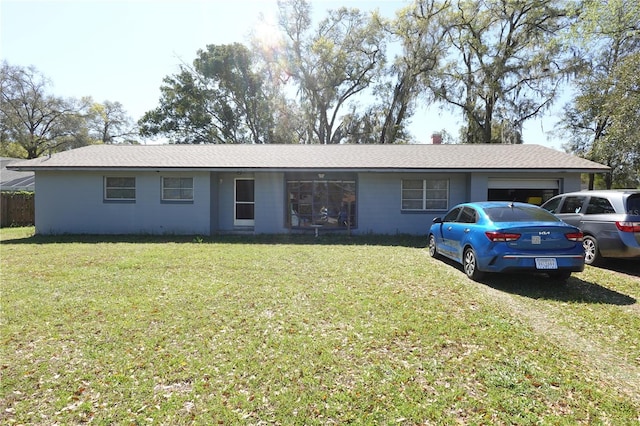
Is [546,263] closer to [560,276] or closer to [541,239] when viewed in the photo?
[541,239]

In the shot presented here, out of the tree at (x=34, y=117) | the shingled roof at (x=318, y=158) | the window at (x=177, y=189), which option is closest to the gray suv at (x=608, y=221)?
the shingled roof at (x=318, y=158)

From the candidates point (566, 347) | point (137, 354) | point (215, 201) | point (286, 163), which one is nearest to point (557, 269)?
point (566, 347)

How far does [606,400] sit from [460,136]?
29.9m

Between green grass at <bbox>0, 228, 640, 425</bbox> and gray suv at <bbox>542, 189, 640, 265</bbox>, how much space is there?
0.60 meters

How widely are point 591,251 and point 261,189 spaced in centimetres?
1048

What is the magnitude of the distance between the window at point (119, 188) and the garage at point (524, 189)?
45.7ft

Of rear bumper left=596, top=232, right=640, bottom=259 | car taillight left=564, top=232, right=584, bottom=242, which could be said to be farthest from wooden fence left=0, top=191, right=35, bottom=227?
rear bumper left=596, top=232, right=640, bottom=259

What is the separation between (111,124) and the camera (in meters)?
50.4

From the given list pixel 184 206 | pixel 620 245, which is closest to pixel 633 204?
pixel 620 245

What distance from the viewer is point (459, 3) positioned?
25953mm

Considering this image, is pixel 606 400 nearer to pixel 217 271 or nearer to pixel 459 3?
pixel 217 271

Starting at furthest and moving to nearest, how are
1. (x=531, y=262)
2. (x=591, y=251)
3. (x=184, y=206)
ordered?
(x=184, y=206), (x=591, y=251), (x=531, y=262)

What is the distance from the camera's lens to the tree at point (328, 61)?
3108 cm

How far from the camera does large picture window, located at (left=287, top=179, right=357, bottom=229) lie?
14117mm
